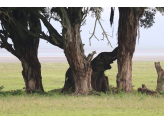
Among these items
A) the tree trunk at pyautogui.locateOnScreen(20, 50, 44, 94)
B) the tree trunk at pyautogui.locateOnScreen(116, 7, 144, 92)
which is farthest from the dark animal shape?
the tree trunk at pyautogui.locateOnScreen(20, 50, 44, 94)

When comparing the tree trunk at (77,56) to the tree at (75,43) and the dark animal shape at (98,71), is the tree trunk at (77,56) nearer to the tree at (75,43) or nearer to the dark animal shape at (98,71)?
the tree at (75,43)

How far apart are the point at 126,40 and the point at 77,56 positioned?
Answer: 365 cm

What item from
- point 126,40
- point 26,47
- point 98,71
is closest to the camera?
point 126,40

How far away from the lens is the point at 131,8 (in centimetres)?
1756

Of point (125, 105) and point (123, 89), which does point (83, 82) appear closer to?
point (123, 89)

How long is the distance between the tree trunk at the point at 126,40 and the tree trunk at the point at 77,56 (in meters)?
2.62

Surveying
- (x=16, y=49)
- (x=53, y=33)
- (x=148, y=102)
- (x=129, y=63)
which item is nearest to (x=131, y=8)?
(x=129, y=63)

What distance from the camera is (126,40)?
696 inches

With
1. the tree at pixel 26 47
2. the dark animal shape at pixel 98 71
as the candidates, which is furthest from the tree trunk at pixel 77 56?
the tree at pixel 26 47

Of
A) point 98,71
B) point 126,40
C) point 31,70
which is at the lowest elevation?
point 98,71

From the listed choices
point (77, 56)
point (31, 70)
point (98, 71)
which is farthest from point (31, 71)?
point (98, 71)

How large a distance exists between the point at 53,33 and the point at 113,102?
240 inches

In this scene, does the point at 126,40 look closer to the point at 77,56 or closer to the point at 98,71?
the point at 98,71

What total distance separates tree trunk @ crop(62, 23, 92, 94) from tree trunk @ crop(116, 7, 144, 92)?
2617 millimetres
